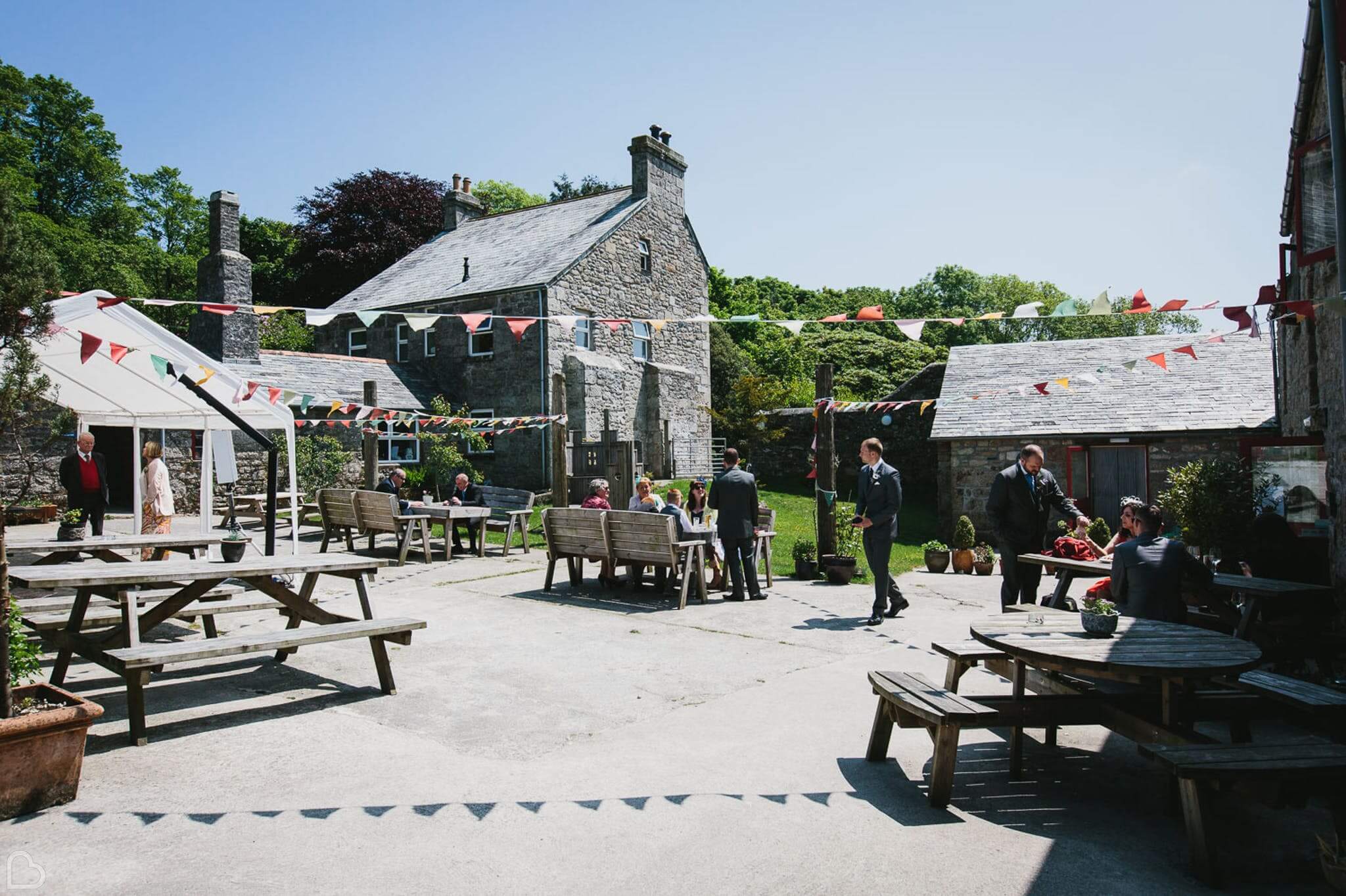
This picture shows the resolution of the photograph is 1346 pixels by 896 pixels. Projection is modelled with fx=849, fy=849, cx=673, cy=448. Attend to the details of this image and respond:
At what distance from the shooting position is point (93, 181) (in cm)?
3741

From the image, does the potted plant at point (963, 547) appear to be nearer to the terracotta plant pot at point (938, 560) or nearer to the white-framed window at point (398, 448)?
the terracotta plant pot at point (938, 560)

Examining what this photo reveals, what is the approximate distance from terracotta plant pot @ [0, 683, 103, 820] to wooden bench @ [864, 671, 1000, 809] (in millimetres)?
3571

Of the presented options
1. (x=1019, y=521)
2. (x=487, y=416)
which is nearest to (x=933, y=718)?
(x=1019, y=521)

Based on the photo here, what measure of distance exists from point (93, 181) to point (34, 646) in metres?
41.8

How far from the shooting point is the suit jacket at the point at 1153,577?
16.7 feet

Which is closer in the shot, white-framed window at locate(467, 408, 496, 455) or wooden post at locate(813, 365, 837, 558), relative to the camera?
wooden post at locate(813, 365, 837, 558)

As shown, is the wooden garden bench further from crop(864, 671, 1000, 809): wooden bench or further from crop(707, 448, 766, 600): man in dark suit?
crop(864, 671, 1000, 809): wooden bench

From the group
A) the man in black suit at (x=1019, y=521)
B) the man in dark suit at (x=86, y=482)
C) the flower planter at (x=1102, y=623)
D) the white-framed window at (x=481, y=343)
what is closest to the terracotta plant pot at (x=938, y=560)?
the man in black suit at (x=1019, y=521)

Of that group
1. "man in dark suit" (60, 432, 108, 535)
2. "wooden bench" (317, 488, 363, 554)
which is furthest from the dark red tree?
"man in dark suit" (60, 432, 108, 535)

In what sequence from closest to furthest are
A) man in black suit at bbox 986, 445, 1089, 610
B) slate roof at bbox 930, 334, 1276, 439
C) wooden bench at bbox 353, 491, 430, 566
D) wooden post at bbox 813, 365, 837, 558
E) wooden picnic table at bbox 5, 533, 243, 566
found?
wooden picnic table at bbox 5, 533, 243, 566 < man in black suit at bbox 986, 445, 1089, 610 < wooden post at bbox 813, 365, 837, 558 < wooden bench at bbox 353, 491, 430, 566 < slate roof at bbox 930, 334, 1276, 439

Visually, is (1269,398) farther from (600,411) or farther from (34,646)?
(34,646)

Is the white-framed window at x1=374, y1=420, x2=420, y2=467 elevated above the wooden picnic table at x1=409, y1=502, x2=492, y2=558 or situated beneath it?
elevated above

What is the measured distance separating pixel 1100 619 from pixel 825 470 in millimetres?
6817

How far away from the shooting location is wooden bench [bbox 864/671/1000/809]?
3701 mm
